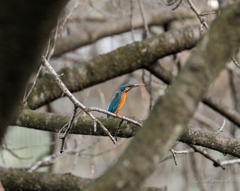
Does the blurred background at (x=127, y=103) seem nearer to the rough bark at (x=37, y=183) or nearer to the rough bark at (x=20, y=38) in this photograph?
the rough bark at (x=37, y=183)

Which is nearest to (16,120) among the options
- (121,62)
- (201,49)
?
(121,62)

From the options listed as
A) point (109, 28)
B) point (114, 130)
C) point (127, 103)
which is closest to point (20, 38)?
point (114, 130)

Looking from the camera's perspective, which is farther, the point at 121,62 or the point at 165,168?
the point at 165,168

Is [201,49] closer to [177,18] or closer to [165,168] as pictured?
[177,18]

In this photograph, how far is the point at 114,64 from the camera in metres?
3.38

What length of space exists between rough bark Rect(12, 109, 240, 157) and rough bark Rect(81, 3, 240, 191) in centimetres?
143

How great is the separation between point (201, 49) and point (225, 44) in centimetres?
8

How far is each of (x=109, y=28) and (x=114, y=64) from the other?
182 cm

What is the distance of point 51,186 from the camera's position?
3211 millimetres

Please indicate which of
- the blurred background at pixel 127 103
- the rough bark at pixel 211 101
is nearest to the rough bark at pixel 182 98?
the rough bark at pixel 211 101

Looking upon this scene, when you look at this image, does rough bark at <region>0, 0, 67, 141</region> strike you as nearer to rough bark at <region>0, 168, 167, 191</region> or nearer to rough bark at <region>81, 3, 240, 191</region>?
rough bark at <region>81, 3, 240, 191</region>

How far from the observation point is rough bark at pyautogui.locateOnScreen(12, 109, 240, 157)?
2.31m

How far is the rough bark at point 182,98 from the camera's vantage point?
2.68 ft

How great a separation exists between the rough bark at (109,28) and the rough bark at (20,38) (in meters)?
3.83
